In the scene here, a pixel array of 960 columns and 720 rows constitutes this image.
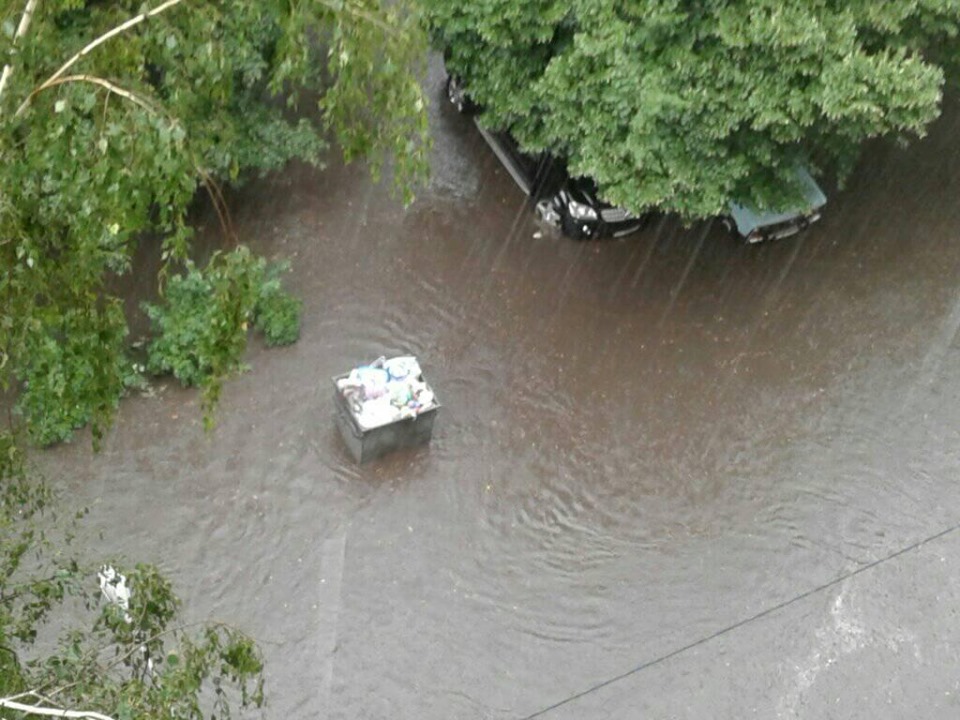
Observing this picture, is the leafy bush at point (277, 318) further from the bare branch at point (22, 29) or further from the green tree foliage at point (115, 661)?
the bare branch at point (22, 29)

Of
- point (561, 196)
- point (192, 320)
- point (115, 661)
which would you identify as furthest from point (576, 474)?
point (115, 661)

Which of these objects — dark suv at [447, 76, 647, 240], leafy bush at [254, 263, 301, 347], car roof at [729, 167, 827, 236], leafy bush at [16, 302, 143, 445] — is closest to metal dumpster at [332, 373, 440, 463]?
leafy bush at [254, 263, 301, 347]

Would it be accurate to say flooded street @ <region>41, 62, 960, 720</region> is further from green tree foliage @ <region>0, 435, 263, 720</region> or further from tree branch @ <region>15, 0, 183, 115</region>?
tree branch @ <region>15, 0, 183, 115</region>

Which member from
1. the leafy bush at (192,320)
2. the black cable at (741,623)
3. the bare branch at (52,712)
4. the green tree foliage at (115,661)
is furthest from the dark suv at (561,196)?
the bare branch at (52,712)

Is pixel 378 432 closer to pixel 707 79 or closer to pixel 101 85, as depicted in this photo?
pixel 707 79

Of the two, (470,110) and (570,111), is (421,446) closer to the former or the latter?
(570,111)

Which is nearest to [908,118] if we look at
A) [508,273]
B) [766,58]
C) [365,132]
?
[766,58]
